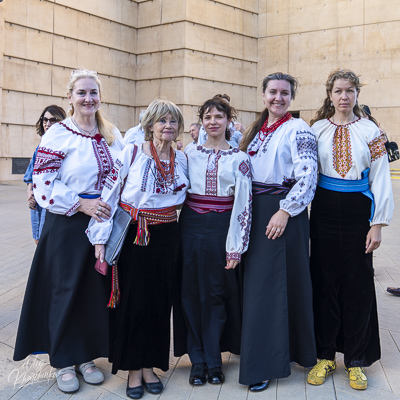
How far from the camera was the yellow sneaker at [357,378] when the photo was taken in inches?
125

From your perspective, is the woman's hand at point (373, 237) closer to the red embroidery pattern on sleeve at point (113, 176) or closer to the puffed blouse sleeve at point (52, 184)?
the red embroidery pattern on sleeve at point (113, 176)

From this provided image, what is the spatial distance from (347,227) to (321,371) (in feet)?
3.24

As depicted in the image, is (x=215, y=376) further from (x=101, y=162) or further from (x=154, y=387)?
(x=101, y=162)

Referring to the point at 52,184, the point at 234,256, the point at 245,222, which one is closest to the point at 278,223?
the point at 245,222

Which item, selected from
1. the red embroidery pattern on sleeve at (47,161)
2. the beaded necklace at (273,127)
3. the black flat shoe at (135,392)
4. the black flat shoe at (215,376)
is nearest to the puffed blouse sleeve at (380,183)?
the beaded necklace at (273,127)

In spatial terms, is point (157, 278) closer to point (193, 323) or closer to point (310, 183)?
point (193, 323)

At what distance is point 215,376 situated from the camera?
3.26 metres

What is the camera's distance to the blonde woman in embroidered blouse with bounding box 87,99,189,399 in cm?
310

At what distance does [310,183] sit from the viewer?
312cm

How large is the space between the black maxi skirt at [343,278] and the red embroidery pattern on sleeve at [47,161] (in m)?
1.75

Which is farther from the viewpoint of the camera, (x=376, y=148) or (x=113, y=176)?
(x=376, y=148)

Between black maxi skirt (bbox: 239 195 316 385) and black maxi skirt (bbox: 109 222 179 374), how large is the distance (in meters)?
0.54

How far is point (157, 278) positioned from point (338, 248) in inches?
48.9

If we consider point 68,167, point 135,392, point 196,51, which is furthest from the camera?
point 196,51
